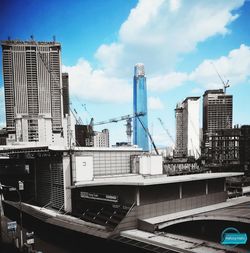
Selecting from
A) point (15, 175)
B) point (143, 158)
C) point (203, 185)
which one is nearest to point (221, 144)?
point (143, 158)

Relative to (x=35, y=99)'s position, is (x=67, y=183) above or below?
below

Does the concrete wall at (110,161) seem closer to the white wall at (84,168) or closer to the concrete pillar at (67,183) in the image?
the white wall at (84,168)

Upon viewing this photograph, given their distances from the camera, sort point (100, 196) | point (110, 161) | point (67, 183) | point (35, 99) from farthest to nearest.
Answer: point (35, 99)
point (110, 161)
point (67, 183)
point (100, 196)

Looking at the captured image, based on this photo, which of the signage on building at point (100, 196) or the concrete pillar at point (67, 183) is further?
the concrete pillar at point (67, 183)

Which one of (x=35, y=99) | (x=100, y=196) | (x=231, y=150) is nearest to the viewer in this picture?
(x=100, y=196)

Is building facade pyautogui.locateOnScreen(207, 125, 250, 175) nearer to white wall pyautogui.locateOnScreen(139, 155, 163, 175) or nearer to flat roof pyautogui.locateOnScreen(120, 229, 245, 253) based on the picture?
white wall pyautogui.locateOnScreen(139, 155, 163, 175)

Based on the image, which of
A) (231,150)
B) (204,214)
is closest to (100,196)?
(204,214)

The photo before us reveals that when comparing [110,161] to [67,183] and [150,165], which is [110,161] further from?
[67,183]

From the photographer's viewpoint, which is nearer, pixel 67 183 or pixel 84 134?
pixel 67 183

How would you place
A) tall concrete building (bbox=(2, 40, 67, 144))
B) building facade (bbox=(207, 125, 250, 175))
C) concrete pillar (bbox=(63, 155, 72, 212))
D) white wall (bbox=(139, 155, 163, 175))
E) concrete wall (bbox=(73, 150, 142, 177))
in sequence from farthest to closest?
tall concrete building (bbox=(2, 40, 67, 144))
building facade (bbox=(207, 125, 250, 175))
white wall (bbox=(139, 155, 163, 175))
concrete wall (bbox=(73, 150, 142, 177))
concrete pillar (bbox=(63, 155, 72, 212))

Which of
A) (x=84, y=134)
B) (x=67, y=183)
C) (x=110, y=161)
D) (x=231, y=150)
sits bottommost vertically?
(x=231, y=150)

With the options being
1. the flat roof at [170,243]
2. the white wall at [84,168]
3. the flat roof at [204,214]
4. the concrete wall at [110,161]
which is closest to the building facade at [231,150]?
the concrete wall at [110,161]

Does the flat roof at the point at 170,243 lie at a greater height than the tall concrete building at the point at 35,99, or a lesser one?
lesser

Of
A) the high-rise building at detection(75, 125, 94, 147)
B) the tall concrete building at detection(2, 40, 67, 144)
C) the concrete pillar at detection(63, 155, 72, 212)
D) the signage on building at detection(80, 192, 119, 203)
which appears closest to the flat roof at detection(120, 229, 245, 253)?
the signage on building at detection(80, 192, 119, 203)
